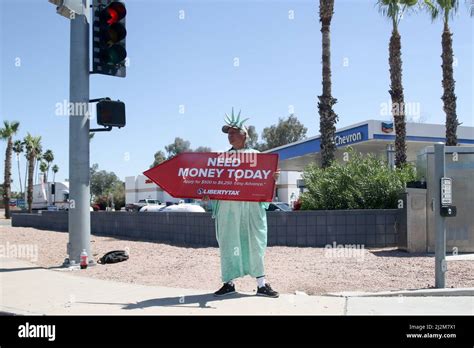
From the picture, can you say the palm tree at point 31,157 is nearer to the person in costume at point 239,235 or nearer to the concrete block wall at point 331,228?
the concrete block wall at point 331,228

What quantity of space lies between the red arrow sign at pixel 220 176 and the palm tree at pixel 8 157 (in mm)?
Answer: 42401

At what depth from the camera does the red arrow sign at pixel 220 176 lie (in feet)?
25.0

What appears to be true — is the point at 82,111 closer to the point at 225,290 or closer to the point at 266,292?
the point at 225,290

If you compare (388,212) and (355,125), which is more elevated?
(355,125)

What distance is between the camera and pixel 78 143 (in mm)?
10922

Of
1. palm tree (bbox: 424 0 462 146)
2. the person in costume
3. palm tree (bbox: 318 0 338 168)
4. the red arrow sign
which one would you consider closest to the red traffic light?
the red arrow sign

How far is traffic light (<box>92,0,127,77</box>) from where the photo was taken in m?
10.0

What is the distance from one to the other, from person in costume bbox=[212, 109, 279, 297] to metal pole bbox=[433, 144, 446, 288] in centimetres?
236

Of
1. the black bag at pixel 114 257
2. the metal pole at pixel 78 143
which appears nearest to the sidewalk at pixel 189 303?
the metal pole at pixel 78 143

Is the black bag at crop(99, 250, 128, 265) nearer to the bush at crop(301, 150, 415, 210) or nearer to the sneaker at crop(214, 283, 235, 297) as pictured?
the sneaker at crop(214, 283, 235, 297)
